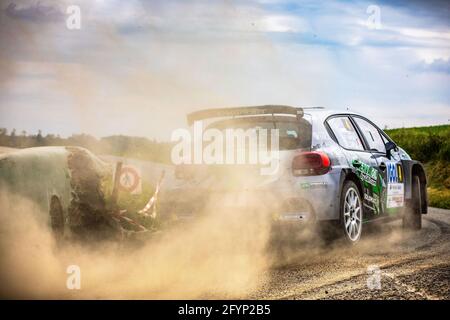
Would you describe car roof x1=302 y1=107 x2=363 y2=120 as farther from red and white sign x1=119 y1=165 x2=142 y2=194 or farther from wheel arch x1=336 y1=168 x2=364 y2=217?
red and white sign x1=119 y1=165 x2=142 y2=194

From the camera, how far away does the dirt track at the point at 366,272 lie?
17.9 feet

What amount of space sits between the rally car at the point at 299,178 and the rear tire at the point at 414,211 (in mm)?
1259

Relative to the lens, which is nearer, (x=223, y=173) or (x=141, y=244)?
(x=223, y=173)

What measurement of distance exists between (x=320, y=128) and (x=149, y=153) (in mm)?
3932

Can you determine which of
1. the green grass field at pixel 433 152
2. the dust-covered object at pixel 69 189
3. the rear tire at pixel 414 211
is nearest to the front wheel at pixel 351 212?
the rear tire at pixel 414 211

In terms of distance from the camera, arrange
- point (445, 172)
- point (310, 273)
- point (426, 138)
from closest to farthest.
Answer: point (310, 273) → point (445, 172) → point (426, 138)

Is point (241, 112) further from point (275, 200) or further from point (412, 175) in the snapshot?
point (412, 175)

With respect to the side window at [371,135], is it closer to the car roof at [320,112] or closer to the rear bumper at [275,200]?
the car roof at [320,112]

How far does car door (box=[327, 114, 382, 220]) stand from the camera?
7.84 m

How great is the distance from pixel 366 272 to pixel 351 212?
1.40m

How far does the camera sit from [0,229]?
587 centimetres

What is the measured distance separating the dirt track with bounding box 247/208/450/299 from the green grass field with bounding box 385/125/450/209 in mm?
16594
